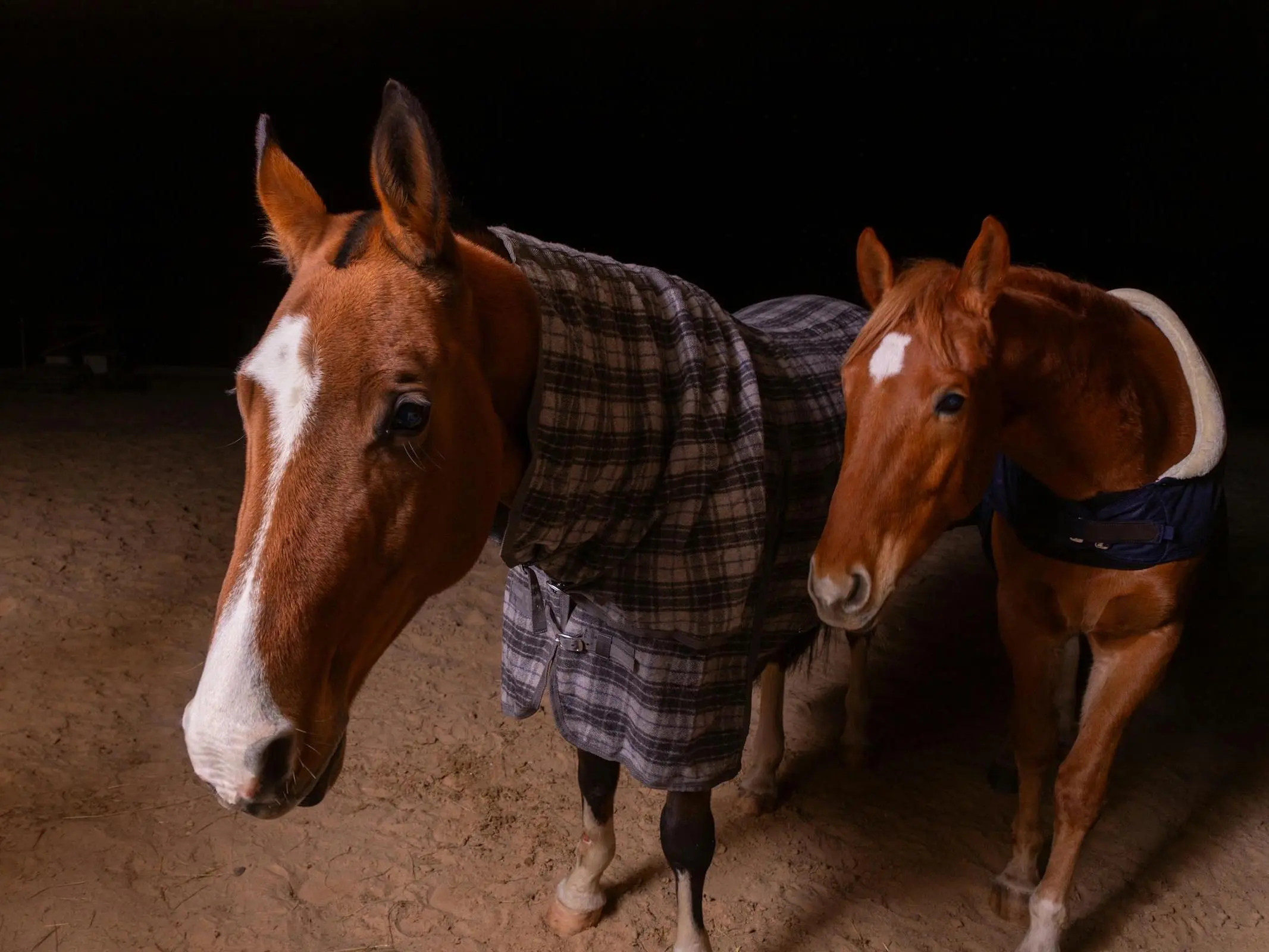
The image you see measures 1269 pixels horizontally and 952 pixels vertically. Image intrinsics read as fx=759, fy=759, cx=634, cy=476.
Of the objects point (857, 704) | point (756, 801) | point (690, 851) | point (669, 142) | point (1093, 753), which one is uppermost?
point (669, 142)

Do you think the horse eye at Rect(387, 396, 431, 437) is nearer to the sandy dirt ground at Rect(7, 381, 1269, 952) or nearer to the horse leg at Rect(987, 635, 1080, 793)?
the sandy dirt ground at Rect(7, 381, 1269, 952)

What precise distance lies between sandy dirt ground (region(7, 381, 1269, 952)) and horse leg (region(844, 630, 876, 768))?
0.19ft

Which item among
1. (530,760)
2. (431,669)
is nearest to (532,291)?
(530,760)

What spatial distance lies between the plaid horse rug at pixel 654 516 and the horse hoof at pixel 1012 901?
949 millimetres

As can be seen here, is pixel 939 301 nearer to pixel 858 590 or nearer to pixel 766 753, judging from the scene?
pixel 858 590

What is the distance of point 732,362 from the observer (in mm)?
1312

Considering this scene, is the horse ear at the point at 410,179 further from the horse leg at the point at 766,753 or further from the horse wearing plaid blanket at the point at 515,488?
the horse leg at the point at 766,753

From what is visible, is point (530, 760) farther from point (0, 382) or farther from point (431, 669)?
point (0, 382)

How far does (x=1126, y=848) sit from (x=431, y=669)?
228cm

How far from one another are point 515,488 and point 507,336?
0.23 metres

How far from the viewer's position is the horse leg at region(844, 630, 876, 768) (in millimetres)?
2438

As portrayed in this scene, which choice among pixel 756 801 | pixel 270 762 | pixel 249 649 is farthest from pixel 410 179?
pixel 756 801

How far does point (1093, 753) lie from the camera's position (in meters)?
1.68

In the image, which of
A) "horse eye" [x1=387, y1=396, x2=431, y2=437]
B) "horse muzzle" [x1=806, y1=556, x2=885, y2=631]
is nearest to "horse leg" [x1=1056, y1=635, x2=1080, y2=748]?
"horse muzzle" [x1=806, y1=556, x2=885, y2=631]
